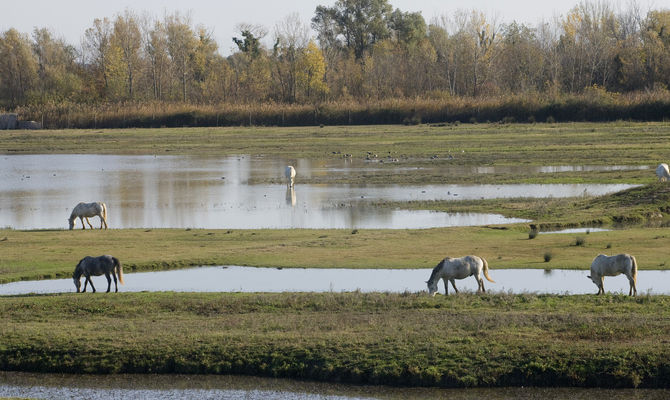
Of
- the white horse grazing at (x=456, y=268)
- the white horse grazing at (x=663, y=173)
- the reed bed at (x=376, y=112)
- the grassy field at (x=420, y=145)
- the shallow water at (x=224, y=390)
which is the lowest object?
the shallow water at (x=224, y=390)

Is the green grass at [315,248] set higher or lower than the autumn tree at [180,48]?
lower

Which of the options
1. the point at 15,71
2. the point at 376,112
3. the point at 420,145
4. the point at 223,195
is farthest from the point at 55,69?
the point at 223,195

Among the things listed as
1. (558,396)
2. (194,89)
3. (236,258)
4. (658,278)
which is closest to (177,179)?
(236,258)

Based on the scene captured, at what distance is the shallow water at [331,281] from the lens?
20.9m

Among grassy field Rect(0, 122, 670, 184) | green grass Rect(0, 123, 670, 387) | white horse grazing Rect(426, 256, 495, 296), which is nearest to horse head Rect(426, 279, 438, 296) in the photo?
white horse grazing Rect(426, 256, 495, 296)

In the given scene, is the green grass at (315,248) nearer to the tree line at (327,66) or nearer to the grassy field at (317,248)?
the grassy field at (317,248)

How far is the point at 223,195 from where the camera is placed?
137 ft

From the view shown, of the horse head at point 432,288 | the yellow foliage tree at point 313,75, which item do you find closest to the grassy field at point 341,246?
the horse head at point 432,288

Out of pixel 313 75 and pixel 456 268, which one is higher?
pixel 313 75

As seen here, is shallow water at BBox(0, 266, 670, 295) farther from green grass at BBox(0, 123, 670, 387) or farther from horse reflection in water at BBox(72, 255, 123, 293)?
horse reflection in water at BBox(72, 255, 123, 293)

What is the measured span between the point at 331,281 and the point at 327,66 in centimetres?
10009

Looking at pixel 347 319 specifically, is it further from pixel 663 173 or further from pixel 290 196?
pixel 663 173

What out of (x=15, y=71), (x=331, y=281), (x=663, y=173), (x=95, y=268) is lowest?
(x=331, y=281)

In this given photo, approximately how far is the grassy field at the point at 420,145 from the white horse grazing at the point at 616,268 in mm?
24490
